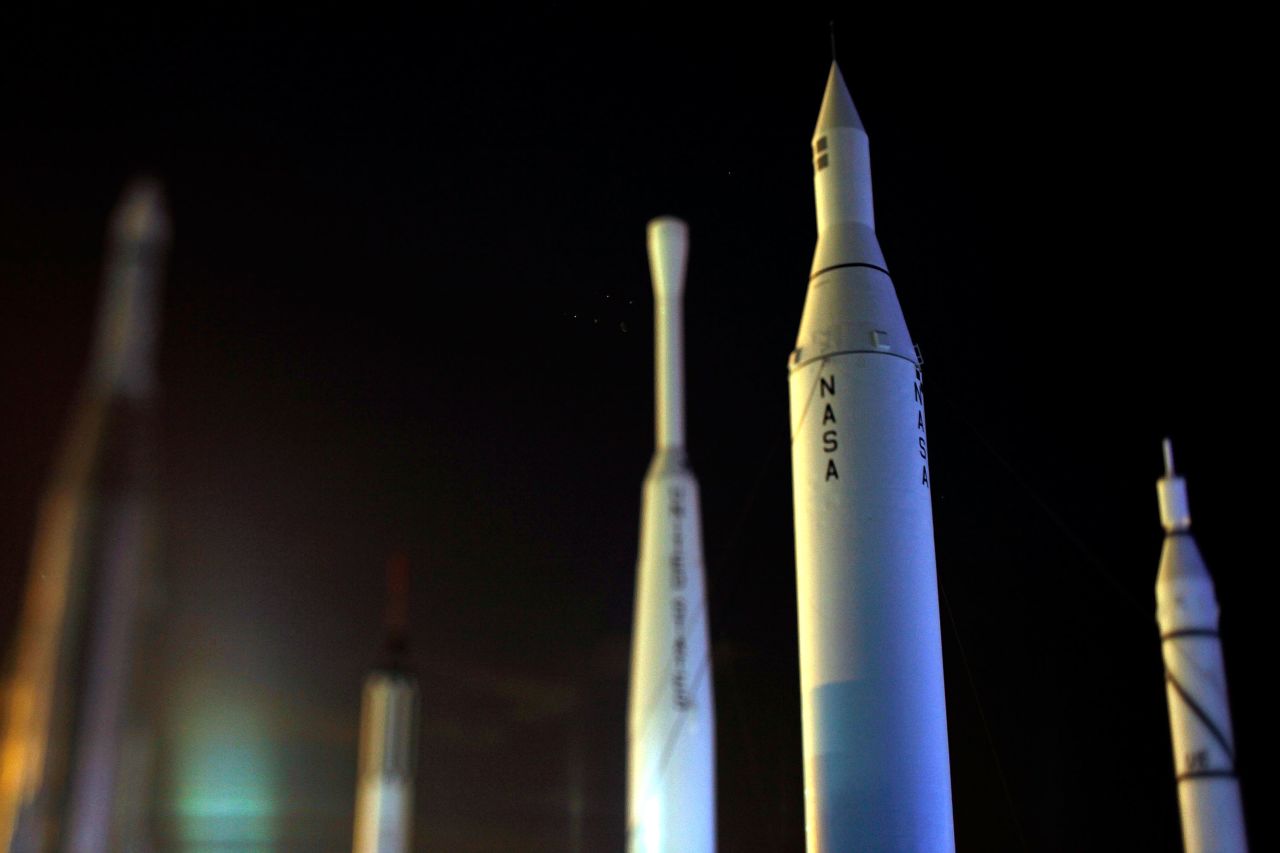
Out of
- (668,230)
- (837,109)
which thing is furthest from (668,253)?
(837,109)

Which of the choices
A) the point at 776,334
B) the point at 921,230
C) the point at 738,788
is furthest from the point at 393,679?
the point at 921,230

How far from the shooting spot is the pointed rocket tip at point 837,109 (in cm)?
961

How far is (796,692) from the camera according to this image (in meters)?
11.8

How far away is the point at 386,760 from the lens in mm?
18000

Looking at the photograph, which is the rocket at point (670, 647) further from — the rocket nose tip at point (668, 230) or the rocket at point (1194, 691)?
the rocket at point (1194, 691)

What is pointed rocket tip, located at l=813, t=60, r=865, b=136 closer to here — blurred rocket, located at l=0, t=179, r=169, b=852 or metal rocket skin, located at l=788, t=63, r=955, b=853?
metal rocket skin, located at l=788, t=63, r=955, b=853

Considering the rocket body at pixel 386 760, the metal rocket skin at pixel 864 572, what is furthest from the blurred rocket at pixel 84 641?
the rocket body at pixel 386 760

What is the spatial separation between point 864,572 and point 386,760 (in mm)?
11395

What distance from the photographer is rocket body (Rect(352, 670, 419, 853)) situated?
1752 centimetres

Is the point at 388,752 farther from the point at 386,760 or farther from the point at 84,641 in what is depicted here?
the point at 84,641

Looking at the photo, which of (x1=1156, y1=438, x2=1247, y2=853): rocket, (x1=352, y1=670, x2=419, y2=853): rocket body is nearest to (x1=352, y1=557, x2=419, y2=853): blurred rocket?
(x1=352, y1=670, x2=419, y2=853): rocket body

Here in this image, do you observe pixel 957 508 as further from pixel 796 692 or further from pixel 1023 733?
pixel 796 692

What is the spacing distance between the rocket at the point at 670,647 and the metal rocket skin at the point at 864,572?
4570 mm

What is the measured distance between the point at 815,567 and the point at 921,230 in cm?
343
